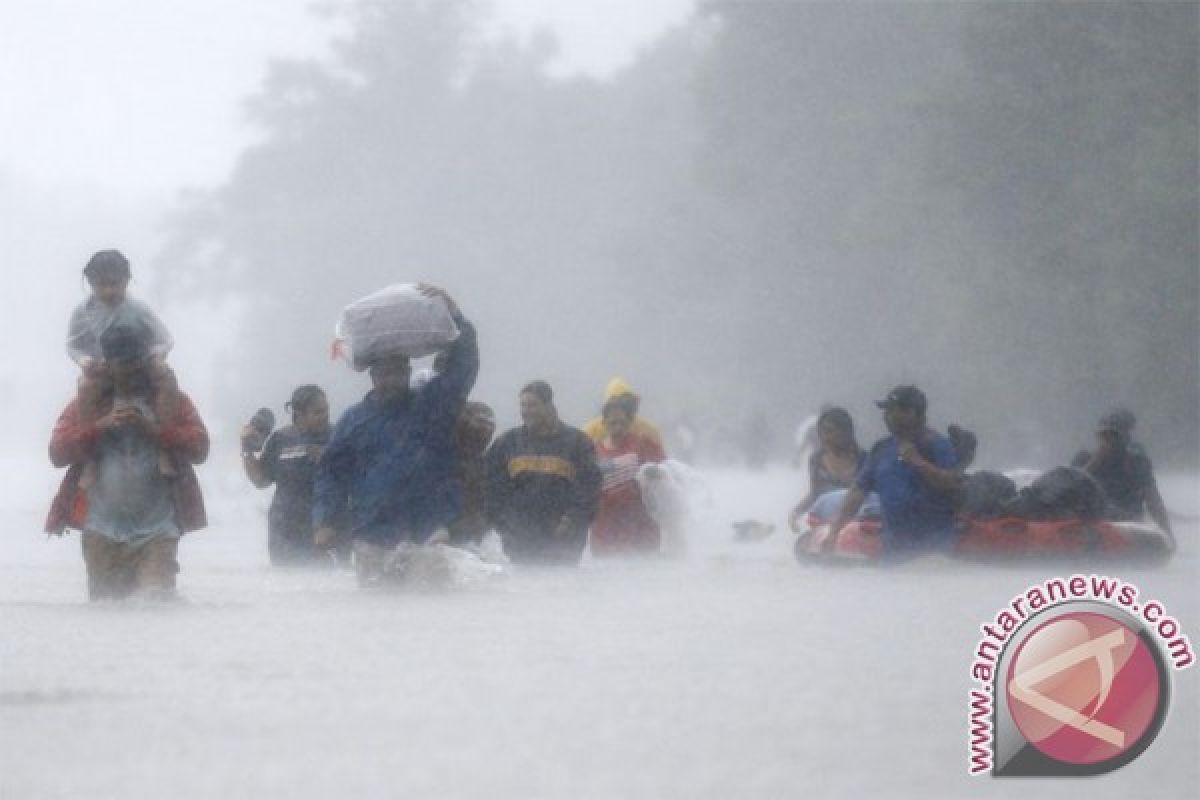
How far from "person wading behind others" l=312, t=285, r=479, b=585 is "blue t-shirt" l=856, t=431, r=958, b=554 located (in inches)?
124

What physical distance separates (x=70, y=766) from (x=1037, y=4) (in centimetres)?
5220

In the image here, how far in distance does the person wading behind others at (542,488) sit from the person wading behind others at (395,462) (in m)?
3.01

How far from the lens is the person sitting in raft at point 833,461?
23.2 m

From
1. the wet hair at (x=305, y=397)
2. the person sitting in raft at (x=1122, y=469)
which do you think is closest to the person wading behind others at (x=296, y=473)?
the wet hair at (x=305, y=397)

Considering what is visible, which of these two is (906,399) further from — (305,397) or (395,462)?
(305,397)

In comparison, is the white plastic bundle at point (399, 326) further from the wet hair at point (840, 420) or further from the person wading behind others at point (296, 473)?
the wet hair at point (840, 420)

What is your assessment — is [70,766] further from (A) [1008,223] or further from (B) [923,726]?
(A) [1008,223]

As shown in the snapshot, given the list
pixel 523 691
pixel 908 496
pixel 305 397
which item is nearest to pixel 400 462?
pixel 305 397

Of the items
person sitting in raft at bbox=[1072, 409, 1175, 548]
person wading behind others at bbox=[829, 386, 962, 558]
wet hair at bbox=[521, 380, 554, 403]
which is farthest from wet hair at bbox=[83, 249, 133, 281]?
person sitting in raft at bbox=[1072, 409, 1175, 548]

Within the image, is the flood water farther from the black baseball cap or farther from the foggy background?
the foggy background

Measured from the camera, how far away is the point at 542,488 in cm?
2184

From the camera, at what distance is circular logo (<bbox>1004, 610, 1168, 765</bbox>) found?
8.95m

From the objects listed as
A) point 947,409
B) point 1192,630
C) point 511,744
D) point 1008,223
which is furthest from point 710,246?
point 511,744

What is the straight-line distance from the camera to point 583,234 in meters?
105
